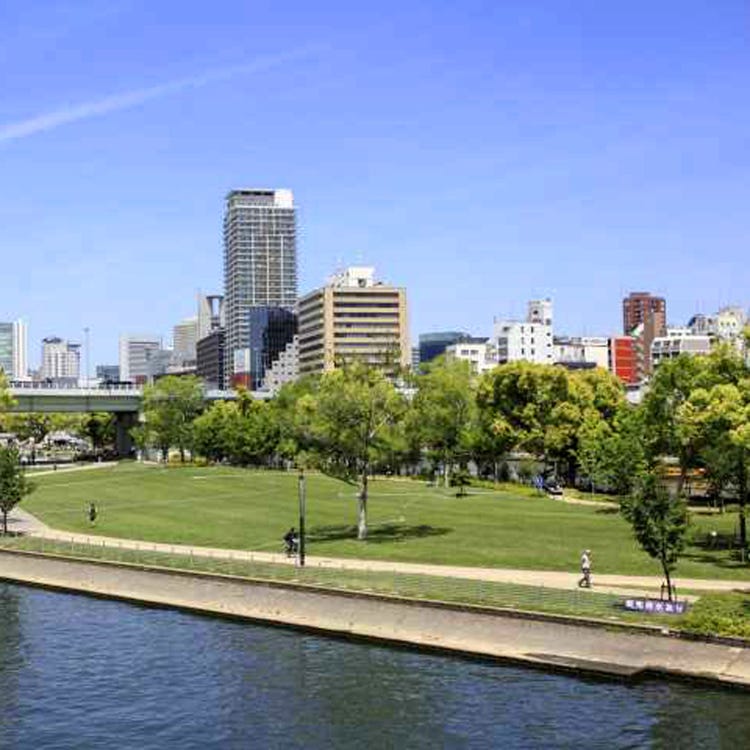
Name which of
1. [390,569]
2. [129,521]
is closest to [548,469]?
[129,521]

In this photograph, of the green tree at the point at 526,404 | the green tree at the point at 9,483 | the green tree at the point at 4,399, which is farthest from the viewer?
the green tree at the point at 526,404

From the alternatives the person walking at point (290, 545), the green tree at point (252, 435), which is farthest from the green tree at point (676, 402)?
the green tree at point (252, 435)

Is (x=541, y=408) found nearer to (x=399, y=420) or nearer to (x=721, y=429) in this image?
(x=399, y=420)

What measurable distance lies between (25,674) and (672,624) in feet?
79.4

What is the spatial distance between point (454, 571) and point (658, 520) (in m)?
12.8

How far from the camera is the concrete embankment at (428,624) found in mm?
38812

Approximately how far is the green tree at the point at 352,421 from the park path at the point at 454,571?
24.9 ft

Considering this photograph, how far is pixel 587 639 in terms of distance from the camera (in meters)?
41.4

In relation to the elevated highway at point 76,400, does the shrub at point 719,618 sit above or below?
below

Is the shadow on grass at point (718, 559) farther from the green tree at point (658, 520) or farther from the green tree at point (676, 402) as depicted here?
the green tree at point (676, 402)

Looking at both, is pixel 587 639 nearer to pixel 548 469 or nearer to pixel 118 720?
pixel 118 720

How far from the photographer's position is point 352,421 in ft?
217

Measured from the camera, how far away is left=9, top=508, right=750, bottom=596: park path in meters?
48.4

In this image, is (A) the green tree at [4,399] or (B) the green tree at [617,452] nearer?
(B) the green tree at [617,452]
